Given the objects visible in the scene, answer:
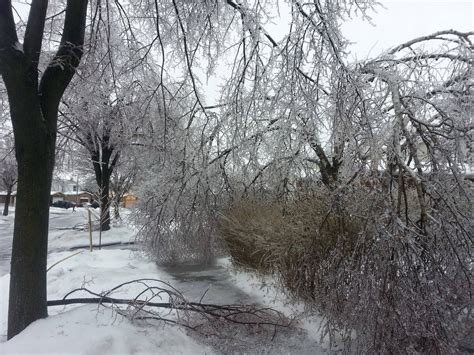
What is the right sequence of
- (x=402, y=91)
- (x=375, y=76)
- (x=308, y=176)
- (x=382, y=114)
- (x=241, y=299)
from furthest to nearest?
(x=308, y=176) → (x=241, y=299) → (x=375, y=76) → (x=402, y=91) → (x=382, y=114)

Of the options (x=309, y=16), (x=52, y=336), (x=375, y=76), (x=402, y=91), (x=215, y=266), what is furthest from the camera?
(x=215, y=266)

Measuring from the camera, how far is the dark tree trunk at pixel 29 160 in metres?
4.54

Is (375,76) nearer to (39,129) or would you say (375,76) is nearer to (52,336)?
(39,129)

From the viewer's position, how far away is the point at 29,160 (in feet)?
15.3


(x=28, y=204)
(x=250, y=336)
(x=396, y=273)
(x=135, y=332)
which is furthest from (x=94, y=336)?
(x=396, y=273)

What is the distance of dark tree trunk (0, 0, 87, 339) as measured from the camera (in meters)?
4.54

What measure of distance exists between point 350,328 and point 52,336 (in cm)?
300

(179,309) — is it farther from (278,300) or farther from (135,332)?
(278,300)

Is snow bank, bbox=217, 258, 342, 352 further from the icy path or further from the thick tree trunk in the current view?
the thick tree trunk

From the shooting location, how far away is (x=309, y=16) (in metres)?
4.46

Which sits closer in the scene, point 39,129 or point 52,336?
point 52,336

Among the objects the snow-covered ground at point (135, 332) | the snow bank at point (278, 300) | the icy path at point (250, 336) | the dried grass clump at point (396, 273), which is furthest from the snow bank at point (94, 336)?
the dried grass clump at point (396, 273)

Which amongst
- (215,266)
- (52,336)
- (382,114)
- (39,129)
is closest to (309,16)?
Result: (382,114)

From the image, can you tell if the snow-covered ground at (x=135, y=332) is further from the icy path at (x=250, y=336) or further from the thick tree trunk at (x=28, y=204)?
the thick tree trunk at (x=28, y=204)
